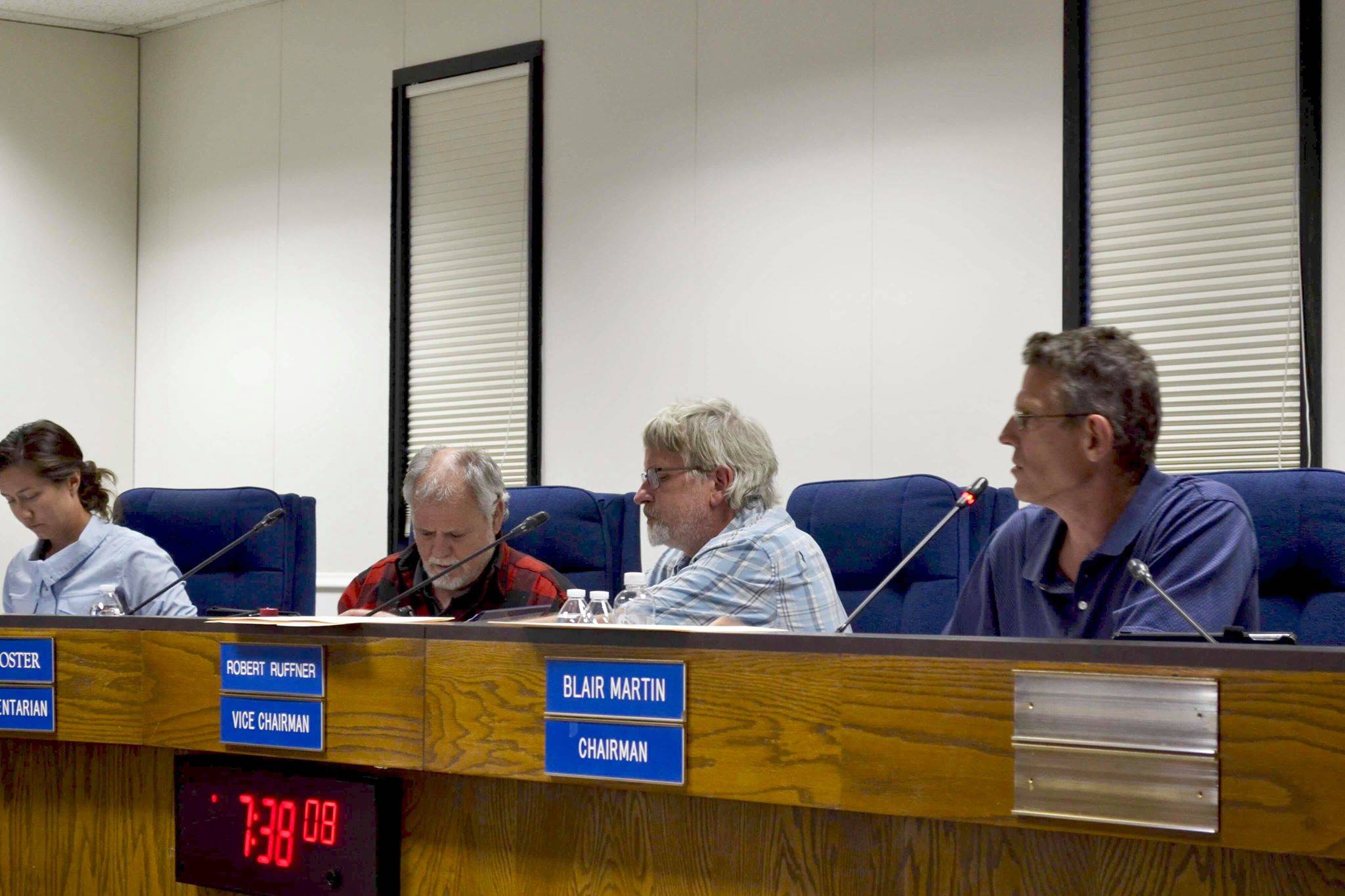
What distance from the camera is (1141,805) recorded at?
43.8 inches

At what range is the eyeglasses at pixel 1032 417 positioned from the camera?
1886 mm

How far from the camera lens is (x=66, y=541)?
3.31 m

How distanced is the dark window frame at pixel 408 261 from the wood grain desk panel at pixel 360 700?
267 cm

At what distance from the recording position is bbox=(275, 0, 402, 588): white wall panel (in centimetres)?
474

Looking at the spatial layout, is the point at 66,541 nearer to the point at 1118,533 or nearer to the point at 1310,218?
the point at 1118,533

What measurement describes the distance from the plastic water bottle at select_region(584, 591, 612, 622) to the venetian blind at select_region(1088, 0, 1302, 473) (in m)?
1.68

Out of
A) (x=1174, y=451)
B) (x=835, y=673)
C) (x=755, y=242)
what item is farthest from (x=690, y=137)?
(x=835, y=673)

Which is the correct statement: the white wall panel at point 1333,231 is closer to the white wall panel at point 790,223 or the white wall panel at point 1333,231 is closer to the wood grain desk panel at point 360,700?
the white wall panel at point 790,223

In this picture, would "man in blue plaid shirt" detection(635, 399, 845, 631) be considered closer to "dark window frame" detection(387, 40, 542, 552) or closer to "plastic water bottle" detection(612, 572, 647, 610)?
"plastic water bottle" detection(612, 572, 647, 610)

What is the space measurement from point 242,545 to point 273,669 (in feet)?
5.49

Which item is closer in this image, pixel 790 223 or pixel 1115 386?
pixel 1115 386

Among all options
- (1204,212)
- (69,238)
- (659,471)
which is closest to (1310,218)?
(1204,212)

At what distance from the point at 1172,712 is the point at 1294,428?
7.57ft

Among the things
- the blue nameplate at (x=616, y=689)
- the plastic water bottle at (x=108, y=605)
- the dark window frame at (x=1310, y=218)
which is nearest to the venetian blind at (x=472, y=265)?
the plastic water bottle at (x=108, y=605)
